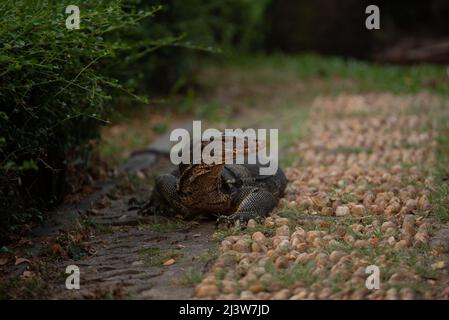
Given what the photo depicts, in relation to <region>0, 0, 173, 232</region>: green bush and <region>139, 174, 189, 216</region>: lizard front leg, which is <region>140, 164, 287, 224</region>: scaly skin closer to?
<region>139, 174, 189, 216</region>: lizard front leg

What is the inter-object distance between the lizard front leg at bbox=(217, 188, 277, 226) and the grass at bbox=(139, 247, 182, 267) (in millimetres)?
610

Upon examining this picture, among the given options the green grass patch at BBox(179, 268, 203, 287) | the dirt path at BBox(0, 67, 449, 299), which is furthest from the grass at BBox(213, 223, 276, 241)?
the green grass patch at BBox(179, 268, 203, 287)

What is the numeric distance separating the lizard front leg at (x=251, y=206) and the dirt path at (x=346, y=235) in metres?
0.11

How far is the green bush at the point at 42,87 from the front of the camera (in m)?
4.52

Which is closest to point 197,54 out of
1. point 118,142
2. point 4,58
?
point 118,142

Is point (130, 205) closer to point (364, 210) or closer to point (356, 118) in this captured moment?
point (364, 210)

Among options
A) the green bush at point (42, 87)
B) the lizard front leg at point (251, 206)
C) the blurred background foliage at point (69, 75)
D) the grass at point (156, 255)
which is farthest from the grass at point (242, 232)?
the green bush at point (42, 87)

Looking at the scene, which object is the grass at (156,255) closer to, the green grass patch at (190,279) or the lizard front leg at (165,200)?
the green grass patch at (190,279)

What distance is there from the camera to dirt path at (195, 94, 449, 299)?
3939 mm

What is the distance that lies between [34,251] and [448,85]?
8498mm

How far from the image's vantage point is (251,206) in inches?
211

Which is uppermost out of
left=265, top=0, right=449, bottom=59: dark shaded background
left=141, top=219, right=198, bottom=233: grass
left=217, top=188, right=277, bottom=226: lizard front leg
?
left=265, top=0, right=449, bottom=59: dark shaded background

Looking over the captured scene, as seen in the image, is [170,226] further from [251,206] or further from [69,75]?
[69,75]

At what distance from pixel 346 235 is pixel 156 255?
1.30 metres
